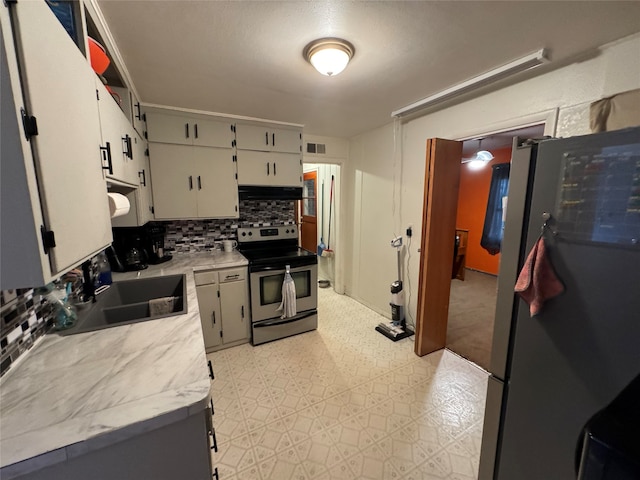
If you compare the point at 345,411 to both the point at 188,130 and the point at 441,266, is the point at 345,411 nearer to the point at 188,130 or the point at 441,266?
the point at 441,266

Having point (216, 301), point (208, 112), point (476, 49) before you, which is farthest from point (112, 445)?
point (208, 112)

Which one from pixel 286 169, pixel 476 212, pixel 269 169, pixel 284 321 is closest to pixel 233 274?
pixel 284 321

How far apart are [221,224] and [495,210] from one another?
15.2ft

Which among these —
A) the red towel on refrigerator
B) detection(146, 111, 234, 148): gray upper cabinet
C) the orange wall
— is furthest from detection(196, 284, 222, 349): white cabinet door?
the orange wall

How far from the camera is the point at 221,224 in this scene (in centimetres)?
310

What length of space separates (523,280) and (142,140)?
2.94 metres

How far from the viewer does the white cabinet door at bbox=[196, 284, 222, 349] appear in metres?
2.47

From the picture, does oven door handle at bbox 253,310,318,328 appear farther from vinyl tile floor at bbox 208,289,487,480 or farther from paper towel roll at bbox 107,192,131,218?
paper towel roll at bbox 107,192,131,218

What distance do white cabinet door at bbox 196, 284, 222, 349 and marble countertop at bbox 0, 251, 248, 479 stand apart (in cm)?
118

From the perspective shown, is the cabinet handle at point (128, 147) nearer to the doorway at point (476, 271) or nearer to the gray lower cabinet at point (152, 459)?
the gray lower cabinet at point (152, 459)

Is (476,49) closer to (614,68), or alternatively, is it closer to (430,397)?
(614,68)

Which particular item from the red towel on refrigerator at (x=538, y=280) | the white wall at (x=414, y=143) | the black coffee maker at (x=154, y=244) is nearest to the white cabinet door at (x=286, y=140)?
the white wall at (x=414, y=143)

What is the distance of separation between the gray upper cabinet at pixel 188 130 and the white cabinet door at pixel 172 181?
3.2 inches

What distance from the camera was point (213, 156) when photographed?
2.73m
